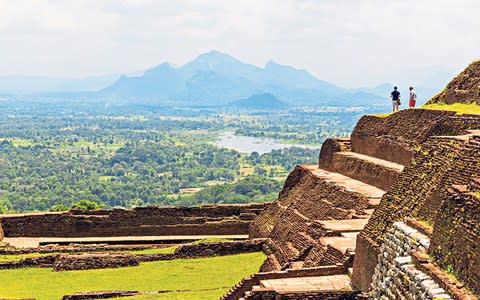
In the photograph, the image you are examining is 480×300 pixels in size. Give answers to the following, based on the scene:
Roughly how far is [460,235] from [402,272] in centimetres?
134

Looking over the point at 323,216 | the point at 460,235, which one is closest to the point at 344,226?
the point at 323,216

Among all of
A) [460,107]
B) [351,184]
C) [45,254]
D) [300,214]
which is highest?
[460,107]

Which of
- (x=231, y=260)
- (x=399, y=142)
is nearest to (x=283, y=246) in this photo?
(x=231, y=260)

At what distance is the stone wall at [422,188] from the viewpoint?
13.2 metres

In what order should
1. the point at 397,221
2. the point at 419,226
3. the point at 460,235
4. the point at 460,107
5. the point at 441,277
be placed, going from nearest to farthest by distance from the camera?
the point at 441,277
the point at 460,235
the point at 419,226
the point at 397,221
the point at 460,107

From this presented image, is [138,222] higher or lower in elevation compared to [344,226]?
lower

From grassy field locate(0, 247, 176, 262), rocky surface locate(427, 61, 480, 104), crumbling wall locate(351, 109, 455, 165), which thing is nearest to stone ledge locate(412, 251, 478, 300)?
crumbling wall locate(351, 109, 455, 165)

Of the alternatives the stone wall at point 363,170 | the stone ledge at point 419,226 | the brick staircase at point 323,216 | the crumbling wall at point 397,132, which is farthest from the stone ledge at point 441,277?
the crumbling wall at point 397,132

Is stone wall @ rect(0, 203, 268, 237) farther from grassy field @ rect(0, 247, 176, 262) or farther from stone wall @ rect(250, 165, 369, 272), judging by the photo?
grassy field @ rect(0, 247, 176, 262)

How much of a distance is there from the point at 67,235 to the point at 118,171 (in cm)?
12411

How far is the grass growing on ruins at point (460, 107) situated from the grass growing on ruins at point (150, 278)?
826cm

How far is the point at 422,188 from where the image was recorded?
14797mm

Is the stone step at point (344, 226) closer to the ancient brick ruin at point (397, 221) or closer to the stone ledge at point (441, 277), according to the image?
the ancient brick ruin at point (397, 221)

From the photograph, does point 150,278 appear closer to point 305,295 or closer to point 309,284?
point 309,284
